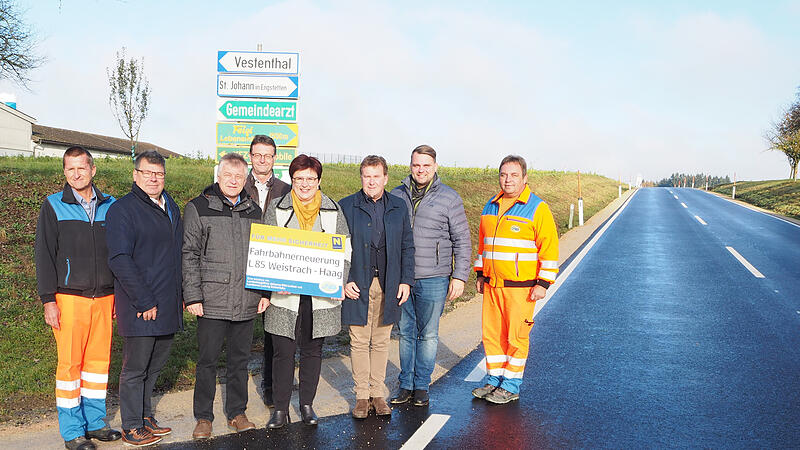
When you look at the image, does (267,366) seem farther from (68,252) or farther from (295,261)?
(68,252)

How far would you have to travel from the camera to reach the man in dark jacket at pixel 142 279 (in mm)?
4277

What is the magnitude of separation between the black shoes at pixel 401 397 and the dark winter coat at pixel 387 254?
740 mm

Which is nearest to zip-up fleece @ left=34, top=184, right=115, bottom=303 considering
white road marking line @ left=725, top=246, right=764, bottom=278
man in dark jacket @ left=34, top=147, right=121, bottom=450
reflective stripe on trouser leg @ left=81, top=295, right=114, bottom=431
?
man in dark jacket @ left=34, top=147, right=121, bottom=450

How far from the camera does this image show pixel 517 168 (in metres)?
5.40

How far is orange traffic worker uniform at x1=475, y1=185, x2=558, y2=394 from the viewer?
5387mm

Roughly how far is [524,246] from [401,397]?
173 cm

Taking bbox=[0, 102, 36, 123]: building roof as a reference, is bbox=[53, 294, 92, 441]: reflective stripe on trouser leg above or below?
below

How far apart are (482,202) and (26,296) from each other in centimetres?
1557

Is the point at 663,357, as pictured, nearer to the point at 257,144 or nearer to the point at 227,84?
the point at 257,144

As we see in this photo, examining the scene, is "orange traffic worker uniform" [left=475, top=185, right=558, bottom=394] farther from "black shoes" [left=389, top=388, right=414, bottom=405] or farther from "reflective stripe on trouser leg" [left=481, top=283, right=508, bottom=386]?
"black shoes" [left=389, top=388, right=414, bottom=405]

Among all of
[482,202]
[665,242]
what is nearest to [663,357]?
[665,242]

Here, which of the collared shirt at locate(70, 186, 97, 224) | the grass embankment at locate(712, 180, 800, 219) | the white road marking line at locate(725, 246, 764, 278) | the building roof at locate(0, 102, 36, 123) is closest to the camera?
the collared shirt at locate(70, 186, 97, 224)

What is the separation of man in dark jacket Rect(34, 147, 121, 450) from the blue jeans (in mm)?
2388

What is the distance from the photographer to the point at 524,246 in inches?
214
